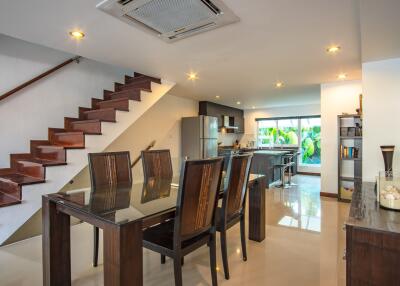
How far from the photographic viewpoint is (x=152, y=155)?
9.53 ft

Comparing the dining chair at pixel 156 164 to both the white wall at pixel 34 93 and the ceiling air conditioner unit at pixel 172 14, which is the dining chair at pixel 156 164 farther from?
the white wall at pixel 34 93

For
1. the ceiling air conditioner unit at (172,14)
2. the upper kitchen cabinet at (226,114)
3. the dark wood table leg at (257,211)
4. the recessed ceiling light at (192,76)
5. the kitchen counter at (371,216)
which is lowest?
the dark wood table leg at (257,211)

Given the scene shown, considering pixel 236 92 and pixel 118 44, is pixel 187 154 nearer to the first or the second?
pixel 236 92

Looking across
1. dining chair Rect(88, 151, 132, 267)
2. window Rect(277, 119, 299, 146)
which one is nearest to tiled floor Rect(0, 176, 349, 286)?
dining chair Rect(88, 151, 132, 267)

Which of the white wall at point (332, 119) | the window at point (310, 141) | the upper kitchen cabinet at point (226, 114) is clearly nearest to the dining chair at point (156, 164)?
the white wall at point (332, 119)

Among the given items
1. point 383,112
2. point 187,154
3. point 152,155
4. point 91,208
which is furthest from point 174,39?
point 187,154

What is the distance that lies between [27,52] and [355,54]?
4414 mm

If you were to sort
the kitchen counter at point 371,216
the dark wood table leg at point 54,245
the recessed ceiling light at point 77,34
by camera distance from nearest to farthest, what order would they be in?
the kitchen counter at point 371,216, the dark wood table leg at point 54,245, the recessed ceiling light at point 77,34

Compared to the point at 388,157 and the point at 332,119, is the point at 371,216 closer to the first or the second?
the point at 388,157

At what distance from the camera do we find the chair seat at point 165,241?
1592mm

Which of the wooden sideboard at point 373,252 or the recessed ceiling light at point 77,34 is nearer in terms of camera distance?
the wooden sideboard at point 373,252

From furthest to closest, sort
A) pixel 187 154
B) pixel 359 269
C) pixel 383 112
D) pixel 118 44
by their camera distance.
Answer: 1. pixel 187 154
2. pixel 383 112
3. pixel 118 44
4. pixel 359 269

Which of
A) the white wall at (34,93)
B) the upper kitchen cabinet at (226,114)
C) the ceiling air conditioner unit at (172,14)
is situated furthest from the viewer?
the upper kitchen cabinet at (226,114)

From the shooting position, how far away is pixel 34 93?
334 centimetres
